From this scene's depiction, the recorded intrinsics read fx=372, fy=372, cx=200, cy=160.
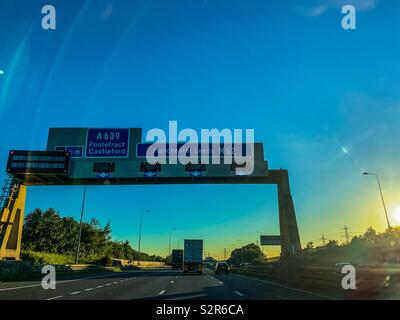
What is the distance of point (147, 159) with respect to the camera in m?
31.7

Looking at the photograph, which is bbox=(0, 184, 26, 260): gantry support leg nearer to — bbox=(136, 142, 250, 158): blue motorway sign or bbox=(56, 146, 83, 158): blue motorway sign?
bbox=(56, 146, 83, 158): blue motorway sign

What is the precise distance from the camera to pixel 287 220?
33.8 m

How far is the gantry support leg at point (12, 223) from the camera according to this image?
3198 centimetres

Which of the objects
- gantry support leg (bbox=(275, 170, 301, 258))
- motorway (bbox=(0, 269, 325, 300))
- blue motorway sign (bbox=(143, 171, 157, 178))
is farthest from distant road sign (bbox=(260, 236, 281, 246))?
motorway (bbox=(0, 269, 325, 300))

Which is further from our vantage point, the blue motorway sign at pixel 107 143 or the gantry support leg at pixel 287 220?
the gantry support leg at pixel 287 220

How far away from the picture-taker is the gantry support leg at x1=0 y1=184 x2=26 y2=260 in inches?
1259

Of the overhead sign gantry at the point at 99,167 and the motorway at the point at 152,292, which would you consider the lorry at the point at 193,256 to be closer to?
the overhead sign gantry at the point at 99,167

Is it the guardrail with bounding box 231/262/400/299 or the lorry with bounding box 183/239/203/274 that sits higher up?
the lorry with bounding box 183/239/203/274

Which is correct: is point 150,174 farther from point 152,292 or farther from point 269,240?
point 269,240

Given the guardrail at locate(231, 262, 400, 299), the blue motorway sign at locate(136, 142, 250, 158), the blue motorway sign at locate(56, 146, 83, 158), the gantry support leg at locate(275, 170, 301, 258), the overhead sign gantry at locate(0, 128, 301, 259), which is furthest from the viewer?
the gantry support leg at locate(275, 170, 301, 258)

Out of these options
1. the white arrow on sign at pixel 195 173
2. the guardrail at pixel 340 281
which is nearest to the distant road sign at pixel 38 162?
the white arrow on sign at pixel 195 173

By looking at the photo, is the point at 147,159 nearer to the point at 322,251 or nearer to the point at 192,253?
the point at 192,253

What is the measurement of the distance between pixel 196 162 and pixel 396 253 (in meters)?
42.0
